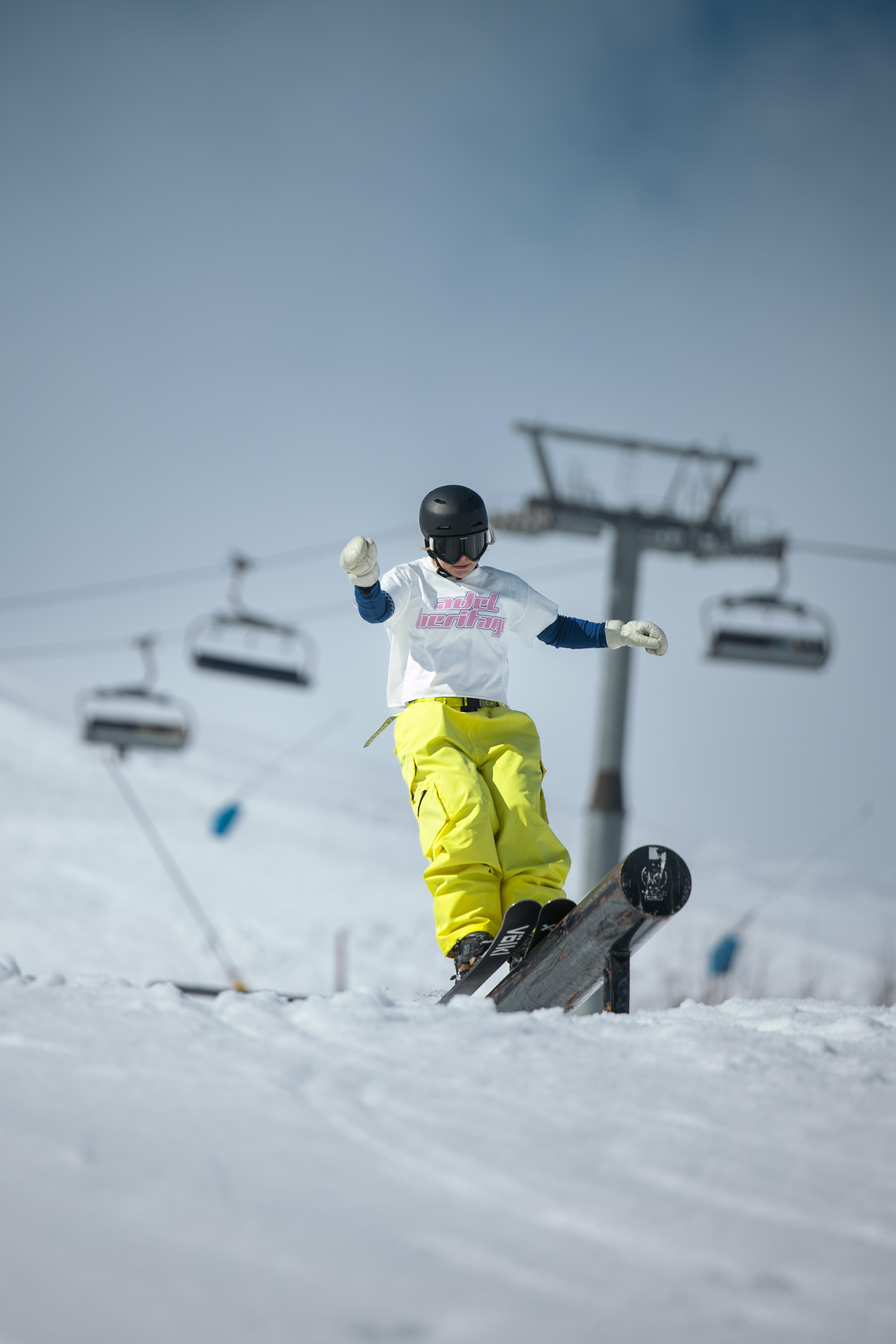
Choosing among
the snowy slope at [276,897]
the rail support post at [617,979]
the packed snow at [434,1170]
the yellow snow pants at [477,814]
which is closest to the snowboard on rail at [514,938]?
the yellow snow pants at [477,814]

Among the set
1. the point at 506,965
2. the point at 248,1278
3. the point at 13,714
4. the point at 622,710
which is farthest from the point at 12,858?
the point at 248,1278

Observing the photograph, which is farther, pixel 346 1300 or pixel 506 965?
pixel 506 965

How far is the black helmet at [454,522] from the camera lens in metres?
3.59

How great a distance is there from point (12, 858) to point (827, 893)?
95.9 ft

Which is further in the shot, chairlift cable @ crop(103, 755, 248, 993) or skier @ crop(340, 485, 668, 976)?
chairlift cable @ crop(103, 755, 248, 993)

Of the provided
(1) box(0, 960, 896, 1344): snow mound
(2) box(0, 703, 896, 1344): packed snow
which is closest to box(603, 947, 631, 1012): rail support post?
(2) box(0, 703, 896, 1344): packed snow

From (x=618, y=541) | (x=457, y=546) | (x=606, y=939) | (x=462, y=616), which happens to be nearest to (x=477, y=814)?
(x=606, y=939)

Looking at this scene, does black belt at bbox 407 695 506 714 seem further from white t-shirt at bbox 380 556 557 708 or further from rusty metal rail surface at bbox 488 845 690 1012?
rusty metal rail surface at bbox 488 845 690 1012

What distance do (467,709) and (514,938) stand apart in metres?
0.84

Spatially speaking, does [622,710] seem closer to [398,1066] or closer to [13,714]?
[398,1066]

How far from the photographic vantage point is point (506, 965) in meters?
3.34

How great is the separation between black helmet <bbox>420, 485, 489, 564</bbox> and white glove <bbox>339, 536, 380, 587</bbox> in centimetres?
31

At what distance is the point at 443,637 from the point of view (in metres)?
3.62

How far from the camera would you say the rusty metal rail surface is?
9.17ft
